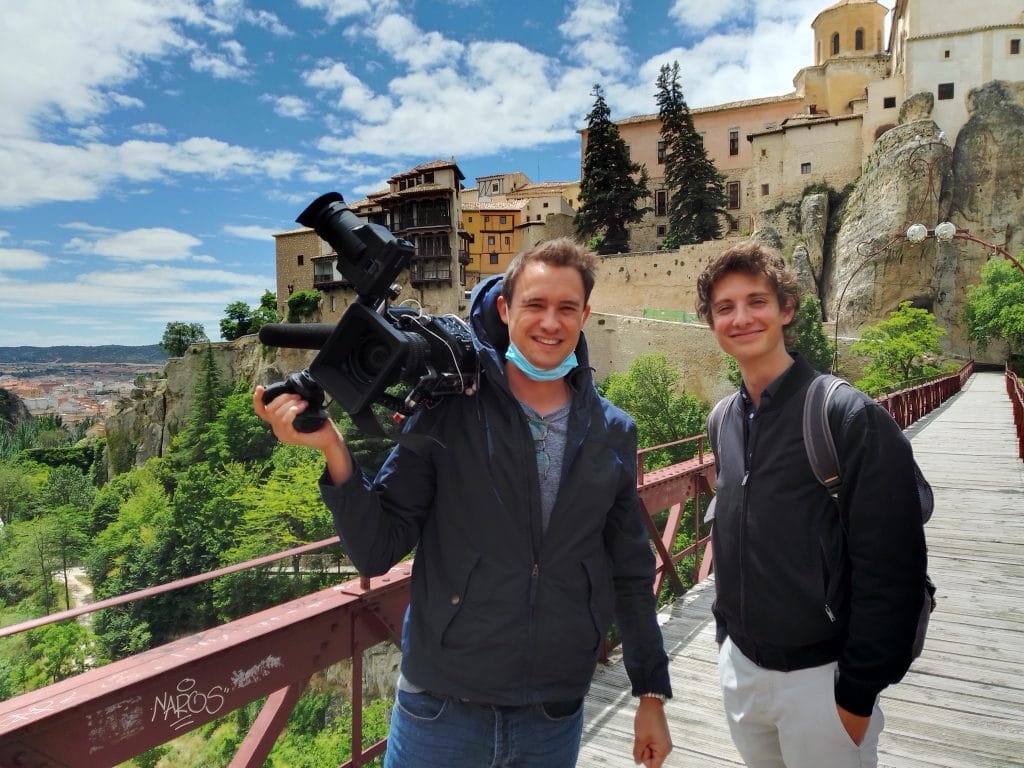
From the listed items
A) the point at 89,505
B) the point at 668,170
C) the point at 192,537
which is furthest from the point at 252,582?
the point at 668,170

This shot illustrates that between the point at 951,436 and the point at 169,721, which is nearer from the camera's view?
the point at 169,721

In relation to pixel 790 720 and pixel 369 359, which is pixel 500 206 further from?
pixel 369 359

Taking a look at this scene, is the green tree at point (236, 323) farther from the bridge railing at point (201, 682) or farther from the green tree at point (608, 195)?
the bridge railing at point (201, 682)

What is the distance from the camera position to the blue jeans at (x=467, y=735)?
54.7 inches

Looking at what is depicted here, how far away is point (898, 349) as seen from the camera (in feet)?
72.9

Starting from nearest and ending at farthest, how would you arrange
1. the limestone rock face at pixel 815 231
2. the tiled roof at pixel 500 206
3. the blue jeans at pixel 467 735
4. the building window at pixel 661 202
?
the blue jeans at pixel 467 735 < the limestone rock face at pixel 815 231 < the building window at pixel 661 202 < the tiled roof at pixel 500 206

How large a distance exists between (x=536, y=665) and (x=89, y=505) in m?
49.8

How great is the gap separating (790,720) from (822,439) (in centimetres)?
77

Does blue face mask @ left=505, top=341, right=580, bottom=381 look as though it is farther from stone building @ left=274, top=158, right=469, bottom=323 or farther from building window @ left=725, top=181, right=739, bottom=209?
building window @ left=725, top=181, right=739, bottom=209

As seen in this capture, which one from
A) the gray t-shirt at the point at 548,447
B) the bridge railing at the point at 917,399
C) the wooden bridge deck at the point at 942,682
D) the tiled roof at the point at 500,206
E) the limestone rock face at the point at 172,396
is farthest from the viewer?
the tiled roof at the point at 500,206

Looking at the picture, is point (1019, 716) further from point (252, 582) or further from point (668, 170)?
point (668, 170)

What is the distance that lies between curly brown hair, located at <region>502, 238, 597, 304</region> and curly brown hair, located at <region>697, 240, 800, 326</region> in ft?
1.77

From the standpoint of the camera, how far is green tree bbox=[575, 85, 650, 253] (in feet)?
133

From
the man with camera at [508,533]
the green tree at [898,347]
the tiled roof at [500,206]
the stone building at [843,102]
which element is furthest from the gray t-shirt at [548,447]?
the tiled roof at [500,206]
